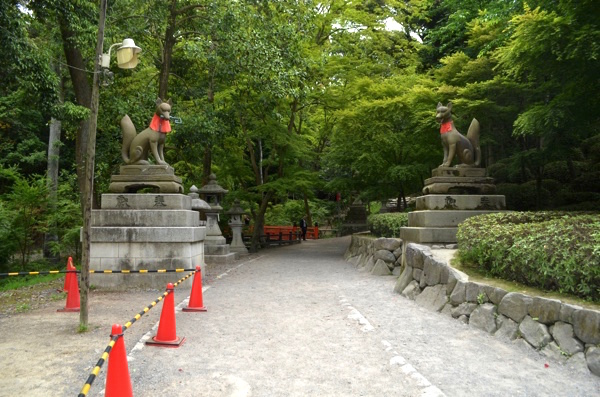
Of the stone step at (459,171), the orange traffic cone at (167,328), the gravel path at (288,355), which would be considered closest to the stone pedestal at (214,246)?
the gravel path at (288,355)

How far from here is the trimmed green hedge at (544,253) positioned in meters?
4.74

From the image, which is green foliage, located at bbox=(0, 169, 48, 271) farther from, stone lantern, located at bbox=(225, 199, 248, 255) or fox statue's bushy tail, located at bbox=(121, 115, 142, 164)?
stone lantern, located at bbox=(225, 199, 248, 255)

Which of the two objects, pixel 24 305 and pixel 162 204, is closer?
pixel 24 305

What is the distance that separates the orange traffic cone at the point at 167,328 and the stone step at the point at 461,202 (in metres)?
6.78

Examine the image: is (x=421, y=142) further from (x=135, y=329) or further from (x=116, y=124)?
(x=135, y=329)

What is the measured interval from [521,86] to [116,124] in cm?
1231

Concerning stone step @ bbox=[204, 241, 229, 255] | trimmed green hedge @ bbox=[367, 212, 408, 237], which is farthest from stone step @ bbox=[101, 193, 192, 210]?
trimmed green hedge @ bbox=[367, 212, 408, 237]

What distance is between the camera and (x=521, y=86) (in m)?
11.9

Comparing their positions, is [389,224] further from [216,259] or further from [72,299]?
[72,299]

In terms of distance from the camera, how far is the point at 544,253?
5.28 metres

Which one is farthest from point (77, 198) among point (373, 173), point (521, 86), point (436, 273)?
point (521, 86)

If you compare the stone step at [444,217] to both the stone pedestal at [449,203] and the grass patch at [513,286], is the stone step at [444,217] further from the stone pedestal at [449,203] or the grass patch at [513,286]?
the grass patch at [513,286]

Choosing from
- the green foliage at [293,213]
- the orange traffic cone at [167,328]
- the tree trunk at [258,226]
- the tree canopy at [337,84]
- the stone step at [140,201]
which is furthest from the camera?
the green foliage at [293,213]

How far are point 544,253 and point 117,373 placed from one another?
494 cm
